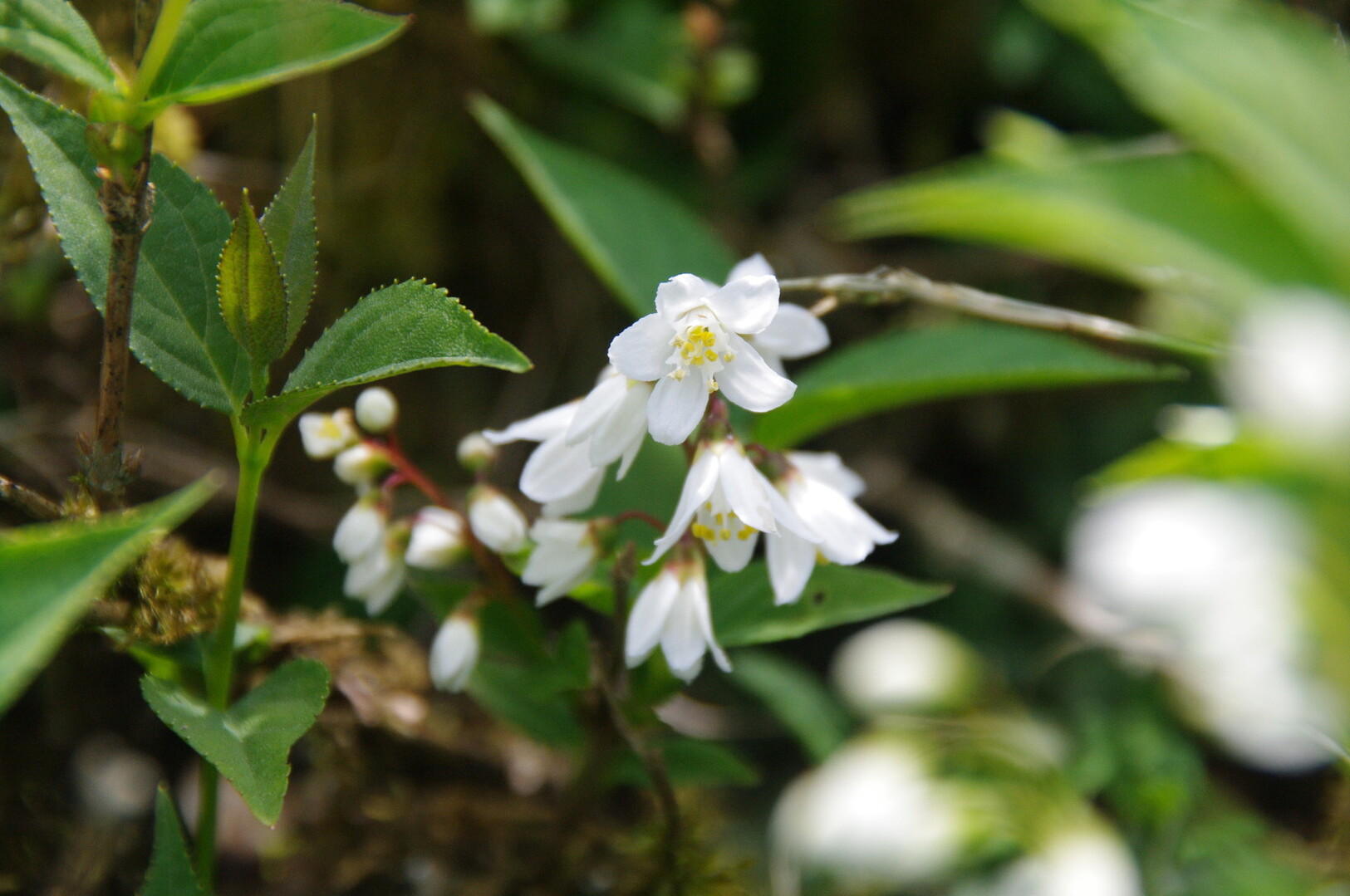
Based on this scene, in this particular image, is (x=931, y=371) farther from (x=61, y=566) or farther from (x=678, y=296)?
(x=61, y=566)

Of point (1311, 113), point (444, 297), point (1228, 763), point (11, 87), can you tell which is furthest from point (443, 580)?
point (1228, 763)

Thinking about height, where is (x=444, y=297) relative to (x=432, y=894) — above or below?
above

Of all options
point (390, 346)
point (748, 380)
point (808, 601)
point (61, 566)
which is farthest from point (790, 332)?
point (61, 566)

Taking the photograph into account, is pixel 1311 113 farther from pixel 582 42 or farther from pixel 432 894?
pixel 582 42

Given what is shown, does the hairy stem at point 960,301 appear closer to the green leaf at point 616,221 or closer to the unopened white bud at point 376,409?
the green leaf at point 616,221

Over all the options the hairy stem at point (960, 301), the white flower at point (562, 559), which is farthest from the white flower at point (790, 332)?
the white flower at point (562, 559)

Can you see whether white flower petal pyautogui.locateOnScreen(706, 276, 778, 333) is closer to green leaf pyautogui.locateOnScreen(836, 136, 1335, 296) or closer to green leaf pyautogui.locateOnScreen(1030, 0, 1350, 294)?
green leaf pyautogui.locateOnScreen(836, 136, 1335, 296)
